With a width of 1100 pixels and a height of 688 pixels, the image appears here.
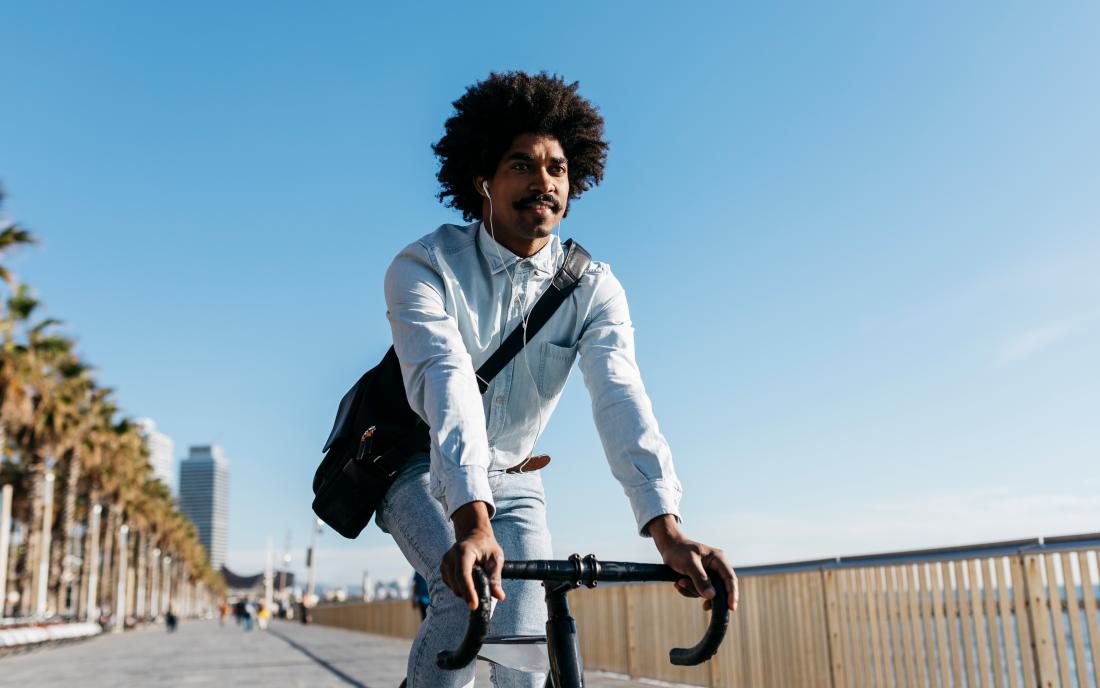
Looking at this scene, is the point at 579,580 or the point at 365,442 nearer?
the point at 579,580

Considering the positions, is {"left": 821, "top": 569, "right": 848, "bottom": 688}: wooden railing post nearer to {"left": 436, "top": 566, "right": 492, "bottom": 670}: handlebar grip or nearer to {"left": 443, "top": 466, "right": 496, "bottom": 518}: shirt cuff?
{"left": 443, "top": 466, "right": 496, "bottom": 518}: shirt cuff

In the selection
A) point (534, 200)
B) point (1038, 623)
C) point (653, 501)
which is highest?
point (534, 200)

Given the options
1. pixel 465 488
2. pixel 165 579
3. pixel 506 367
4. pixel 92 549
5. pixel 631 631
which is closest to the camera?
pixel 465 488

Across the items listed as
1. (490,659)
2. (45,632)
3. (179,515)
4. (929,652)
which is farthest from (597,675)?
(179,515)

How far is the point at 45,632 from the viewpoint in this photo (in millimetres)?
25156

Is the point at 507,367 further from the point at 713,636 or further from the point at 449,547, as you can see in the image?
the point at 713,636

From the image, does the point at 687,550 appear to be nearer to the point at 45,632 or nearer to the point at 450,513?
the point at 450,513

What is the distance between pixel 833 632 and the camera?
7.15 m

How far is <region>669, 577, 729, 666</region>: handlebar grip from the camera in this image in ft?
5.70

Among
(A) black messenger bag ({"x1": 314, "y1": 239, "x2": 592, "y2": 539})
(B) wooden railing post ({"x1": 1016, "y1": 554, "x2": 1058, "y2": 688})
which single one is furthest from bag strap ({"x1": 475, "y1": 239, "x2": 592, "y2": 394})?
(B) wooden railing post ({"x1": 1016, "y1": 554, "x2": 1058, "y2": 688})

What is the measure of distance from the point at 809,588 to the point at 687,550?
600 centimetres

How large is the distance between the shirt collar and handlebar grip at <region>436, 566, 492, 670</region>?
111 cm

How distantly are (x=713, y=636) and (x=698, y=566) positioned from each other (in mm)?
143

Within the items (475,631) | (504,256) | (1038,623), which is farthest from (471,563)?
(1038,623)
